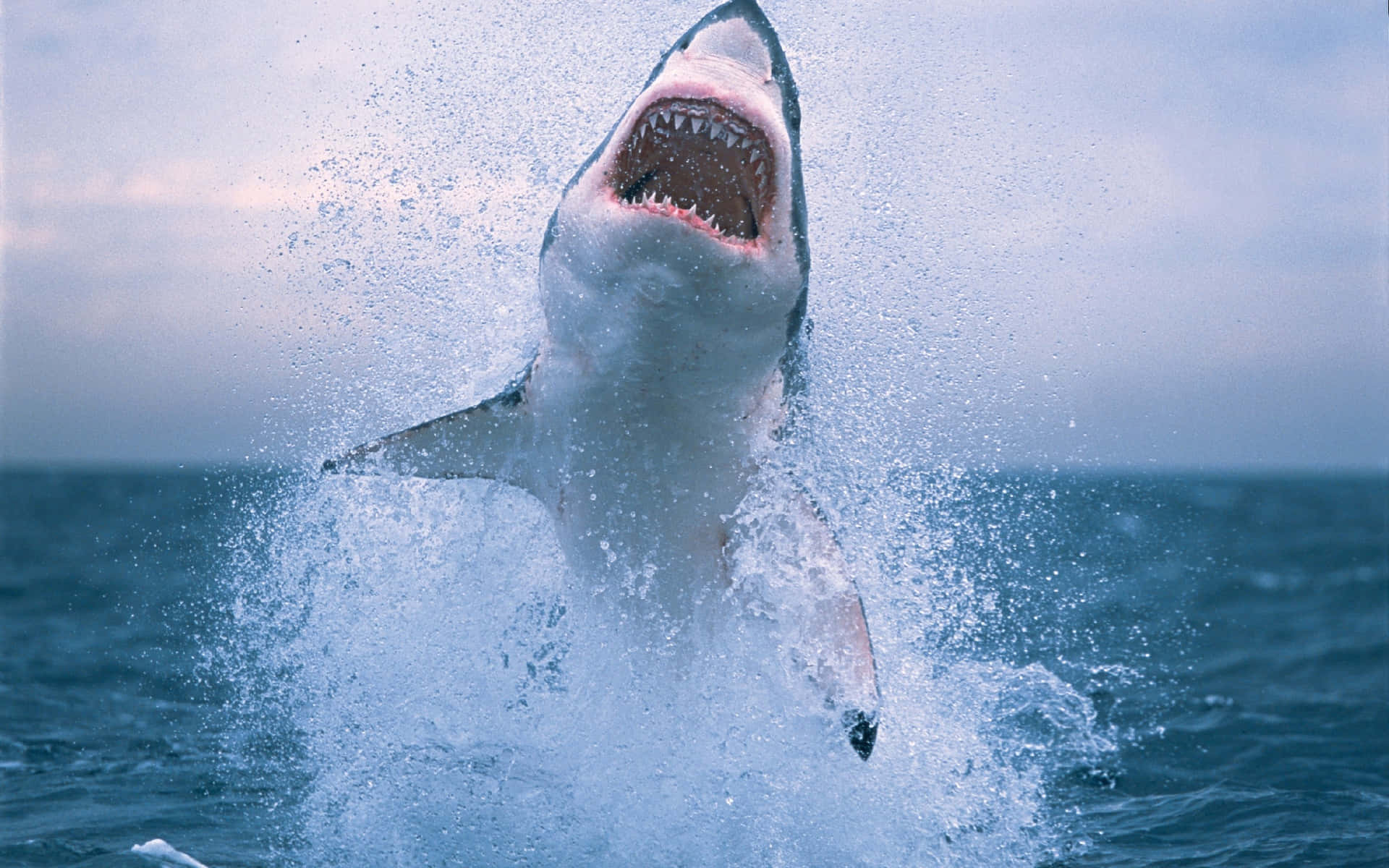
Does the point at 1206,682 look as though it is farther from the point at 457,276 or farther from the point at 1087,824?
Answer: the point at 457,276

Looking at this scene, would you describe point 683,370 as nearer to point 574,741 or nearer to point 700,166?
point 700,166

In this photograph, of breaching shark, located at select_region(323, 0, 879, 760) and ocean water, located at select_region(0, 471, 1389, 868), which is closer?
breaching shark, located at select_region(323, 0, 879, 760)

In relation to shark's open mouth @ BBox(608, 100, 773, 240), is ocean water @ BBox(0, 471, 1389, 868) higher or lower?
lower

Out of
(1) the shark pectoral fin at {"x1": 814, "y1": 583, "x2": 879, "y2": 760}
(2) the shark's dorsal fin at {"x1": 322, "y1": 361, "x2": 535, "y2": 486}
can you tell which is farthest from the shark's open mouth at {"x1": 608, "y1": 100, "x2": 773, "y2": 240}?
(1) the shark pectoral fin at {"x1": 814, "y1": 583, "x2": 879, "y2": 760}

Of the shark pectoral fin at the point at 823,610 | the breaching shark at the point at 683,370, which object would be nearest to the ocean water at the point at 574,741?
the shark pectoral fin at the point at 823,610

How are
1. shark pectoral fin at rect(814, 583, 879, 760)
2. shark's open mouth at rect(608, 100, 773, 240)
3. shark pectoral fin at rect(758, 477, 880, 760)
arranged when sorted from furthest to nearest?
shark pectoral fin at rect(758, 477, 880, 760)
shark pectoral fin at rect(814, 583, 879, 760)
shark's open mouth at rect(608, 100, 773, 240)

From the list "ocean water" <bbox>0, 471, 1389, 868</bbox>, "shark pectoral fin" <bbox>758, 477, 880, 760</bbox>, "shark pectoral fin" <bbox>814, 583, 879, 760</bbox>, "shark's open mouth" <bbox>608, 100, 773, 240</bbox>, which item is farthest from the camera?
"ocean water" <bbox>0, 471, 1389, 868</bbox>

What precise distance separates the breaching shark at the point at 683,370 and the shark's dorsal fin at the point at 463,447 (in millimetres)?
12

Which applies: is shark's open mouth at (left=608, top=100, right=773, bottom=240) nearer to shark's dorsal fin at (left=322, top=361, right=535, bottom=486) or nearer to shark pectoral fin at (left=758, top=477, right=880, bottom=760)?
shark's dorsal fin at (left=322, top=361, right=535, bottom=486)

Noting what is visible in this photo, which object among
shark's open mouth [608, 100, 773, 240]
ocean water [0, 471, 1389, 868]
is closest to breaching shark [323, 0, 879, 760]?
shark's open mouth [608, 100, 773, 240]

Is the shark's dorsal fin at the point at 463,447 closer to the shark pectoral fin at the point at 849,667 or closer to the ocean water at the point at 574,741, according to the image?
the ocean water at the point at 574,741

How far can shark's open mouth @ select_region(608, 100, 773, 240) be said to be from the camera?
5.27 metres

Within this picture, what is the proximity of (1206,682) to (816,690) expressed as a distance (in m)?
12.0

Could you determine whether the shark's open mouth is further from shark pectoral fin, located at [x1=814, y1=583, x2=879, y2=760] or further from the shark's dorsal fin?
shark pectoral fin, located at [x1=814, y1=583, x2=879, y2=760]
